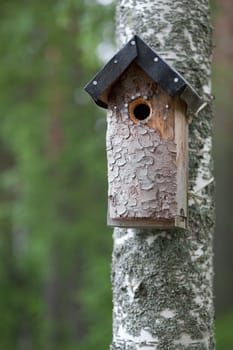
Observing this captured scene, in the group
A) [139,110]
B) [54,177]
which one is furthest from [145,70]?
[54,177]

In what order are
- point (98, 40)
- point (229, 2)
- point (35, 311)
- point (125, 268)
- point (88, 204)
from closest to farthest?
point (125, 268) < point (98, 40) < point (35, 311) < point (229, 2) < point (88, 204)

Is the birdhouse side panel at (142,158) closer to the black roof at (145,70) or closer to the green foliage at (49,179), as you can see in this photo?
the black roof at (145,70)

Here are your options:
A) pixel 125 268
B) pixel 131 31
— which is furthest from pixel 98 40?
pixel 125 268

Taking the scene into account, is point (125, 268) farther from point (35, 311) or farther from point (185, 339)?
point (35, 311)

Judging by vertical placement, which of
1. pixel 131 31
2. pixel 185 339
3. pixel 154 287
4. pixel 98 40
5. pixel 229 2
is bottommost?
pixel 185 339

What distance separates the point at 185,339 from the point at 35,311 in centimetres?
556

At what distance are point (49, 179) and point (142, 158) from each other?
6788 millimetres

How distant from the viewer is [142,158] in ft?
8.22

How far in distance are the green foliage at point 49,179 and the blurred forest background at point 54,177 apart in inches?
0.6

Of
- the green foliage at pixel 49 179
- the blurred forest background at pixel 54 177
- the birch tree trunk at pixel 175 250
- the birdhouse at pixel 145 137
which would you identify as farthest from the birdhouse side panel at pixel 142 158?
the green foliage at pixel 49 179

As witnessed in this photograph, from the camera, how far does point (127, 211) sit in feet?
8.23

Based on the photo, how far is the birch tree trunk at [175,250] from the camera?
8.52 ft

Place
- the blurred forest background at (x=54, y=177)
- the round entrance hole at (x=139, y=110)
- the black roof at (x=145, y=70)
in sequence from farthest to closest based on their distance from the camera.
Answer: the blurred forest background at (x=54, y=177) < the round entrance hole at (x=139, y=110) < the black roof at (x=145, y=70)

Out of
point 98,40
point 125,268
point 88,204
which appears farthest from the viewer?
point 88,204
